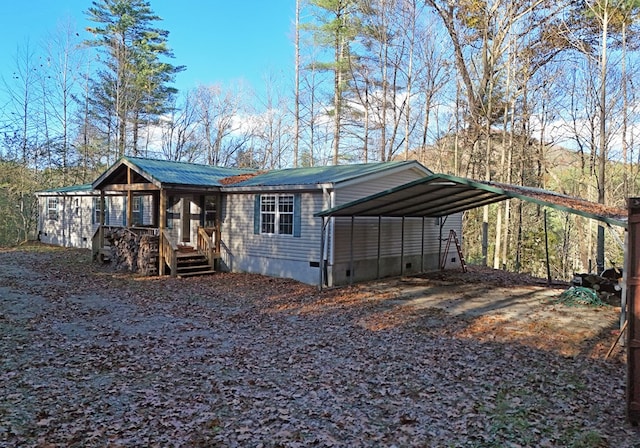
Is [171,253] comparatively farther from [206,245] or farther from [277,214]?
[277,214]

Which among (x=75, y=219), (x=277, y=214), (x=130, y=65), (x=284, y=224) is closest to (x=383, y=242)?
(x=284, y=224)

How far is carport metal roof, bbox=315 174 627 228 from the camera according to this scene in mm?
8055

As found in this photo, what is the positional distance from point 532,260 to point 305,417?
21.1 metres

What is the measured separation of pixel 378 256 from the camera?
13.6 meters

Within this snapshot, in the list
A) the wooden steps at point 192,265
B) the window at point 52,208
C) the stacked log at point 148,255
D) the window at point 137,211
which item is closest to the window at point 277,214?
the wooden steps at point 192,265

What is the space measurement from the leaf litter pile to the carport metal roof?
2.27 meters

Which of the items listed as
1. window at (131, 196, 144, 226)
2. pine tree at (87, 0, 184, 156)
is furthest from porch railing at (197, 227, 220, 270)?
pine tree at (87, 0, 184, 156)

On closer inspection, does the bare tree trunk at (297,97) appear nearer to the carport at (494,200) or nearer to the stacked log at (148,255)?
the carport at (494,200)

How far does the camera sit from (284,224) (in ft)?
43.5

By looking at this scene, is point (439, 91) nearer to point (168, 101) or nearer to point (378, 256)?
point (378, 256)

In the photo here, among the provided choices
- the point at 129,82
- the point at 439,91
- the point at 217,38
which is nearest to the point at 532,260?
the point at 439,91

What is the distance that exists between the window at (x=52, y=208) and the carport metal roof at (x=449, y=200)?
741 inches

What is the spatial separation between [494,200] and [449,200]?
1.60 m

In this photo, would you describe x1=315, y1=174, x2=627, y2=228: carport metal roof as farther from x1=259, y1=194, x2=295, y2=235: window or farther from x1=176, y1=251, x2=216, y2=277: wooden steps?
x1=176, y1=251, x2=216, y2=277: wooden steps
